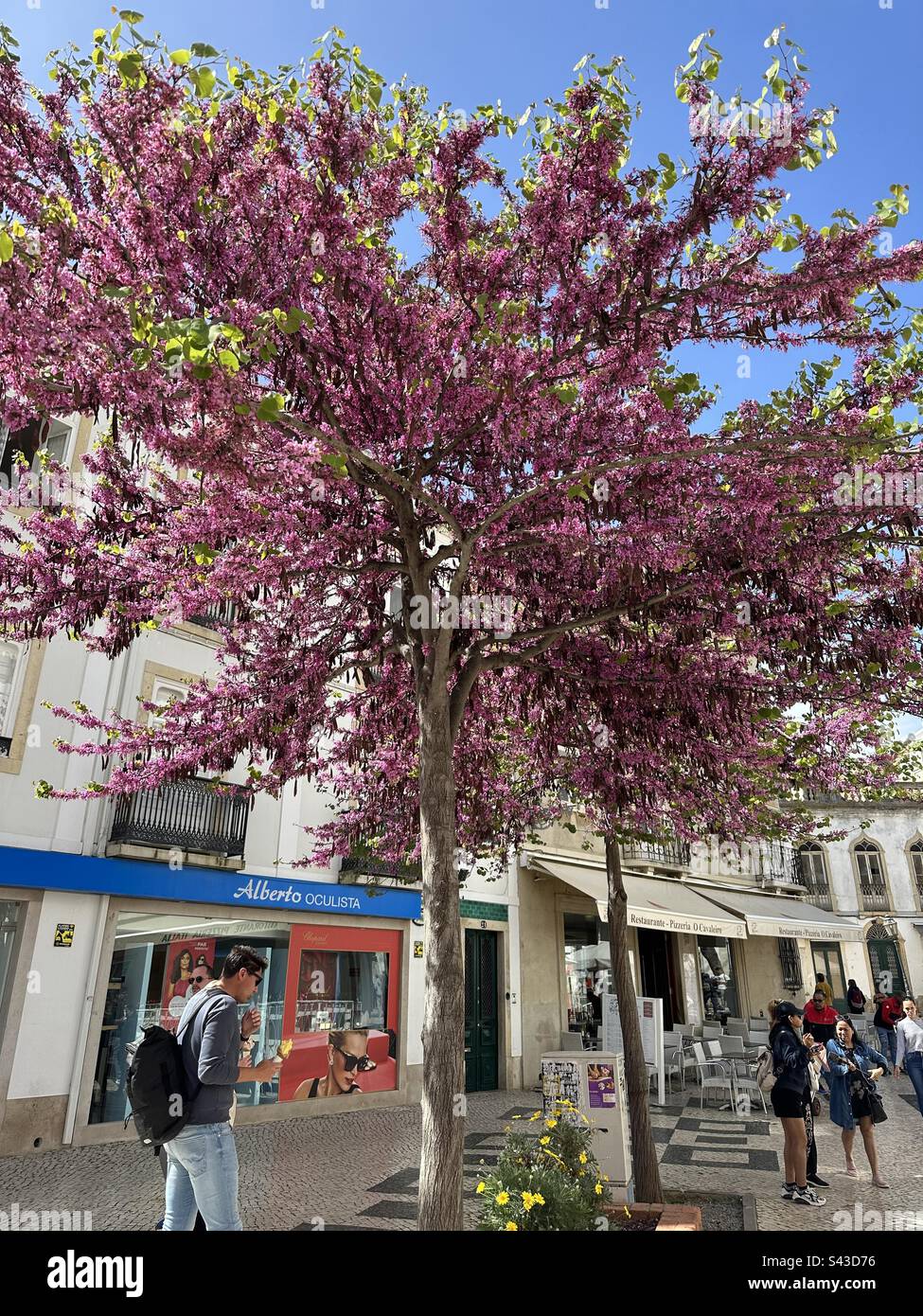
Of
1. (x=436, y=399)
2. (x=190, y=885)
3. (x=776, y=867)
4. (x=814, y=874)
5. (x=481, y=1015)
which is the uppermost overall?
(x=814, y=874)

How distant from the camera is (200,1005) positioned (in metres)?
4.76

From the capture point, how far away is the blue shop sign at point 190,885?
36.2 ft

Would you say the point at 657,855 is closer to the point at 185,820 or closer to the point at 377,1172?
the point at 185,820

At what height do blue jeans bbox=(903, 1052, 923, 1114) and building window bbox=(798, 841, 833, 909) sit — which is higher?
building window bbox=(798, 841, 833, 909)

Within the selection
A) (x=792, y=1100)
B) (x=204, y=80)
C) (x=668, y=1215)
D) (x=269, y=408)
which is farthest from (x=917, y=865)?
(x=204, y=80)

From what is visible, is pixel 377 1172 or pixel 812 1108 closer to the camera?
pixel 812 1108

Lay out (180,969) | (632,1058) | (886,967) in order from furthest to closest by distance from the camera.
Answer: (886,967) → (180,969) → (632,1058)

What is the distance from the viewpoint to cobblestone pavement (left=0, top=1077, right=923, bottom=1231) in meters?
7.52

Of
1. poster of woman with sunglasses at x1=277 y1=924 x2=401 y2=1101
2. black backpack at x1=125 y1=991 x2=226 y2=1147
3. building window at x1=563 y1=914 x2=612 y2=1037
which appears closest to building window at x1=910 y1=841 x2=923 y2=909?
building window at x1=563 y1=914 x2=612 y2=1037

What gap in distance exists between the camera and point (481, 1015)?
17734mm

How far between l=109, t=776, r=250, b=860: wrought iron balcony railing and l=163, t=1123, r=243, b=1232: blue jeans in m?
7.59

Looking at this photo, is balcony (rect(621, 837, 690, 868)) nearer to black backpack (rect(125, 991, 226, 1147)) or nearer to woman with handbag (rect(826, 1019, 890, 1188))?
woman with handbag (rect(826, 1019, 890, 1188))

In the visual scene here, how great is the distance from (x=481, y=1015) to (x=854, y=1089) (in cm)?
1016

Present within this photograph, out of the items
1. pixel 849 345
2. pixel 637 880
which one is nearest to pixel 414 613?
pixel 849 345
